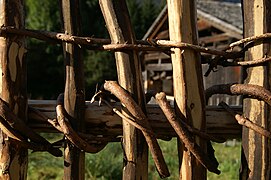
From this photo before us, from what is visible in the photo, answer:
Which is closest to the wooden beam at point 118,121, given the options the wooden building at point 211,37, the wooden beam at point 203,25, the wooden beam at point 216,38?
the wooden building at point 211,37

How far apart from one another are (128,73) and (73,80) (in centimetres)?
16

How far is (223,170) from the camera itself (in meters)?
5.00

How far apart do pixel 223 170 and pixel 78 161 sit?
4010 mm

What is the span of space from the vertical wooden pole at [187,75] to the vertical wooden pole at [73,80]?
263 millimetres

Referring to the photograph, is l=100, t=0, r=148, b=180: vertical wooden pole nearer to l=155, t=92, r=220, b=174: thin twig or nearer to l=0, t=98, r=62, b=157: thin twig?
l=155, t=92, r=220, b=174: thin twig

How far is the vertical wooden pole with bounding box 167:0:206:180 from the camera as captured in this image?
1.11 m

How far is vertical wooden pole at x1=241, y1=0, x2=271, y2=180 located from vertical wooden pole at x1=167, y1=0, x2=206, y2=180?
0.39 feet

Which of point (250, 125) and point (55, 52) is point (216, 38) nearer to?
point (250, 125)

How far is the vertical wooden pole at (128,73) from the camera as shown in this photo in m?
1.15

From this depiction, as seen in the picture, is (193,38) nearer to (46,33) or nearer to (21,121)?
(46,33)

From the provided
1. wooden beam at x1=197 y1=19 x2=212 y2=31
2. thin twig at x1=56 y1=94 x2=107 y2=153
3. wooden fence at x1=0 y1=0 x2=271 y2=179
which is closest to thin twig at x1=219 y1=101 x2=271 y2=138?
wooden fence at x1=0 y1=0 x2=271 y2=179

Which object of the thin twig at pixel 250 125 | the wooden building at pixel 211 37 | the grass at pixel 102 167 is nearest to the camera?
the thin twig at pixel 250 125

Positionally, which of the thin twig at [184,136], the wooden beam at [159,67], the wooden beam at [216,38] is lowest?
the thin twig at [184,136]

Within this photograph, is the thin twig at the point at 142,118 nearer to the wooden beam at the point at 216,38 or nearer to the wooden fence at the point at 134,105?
the wooden fence at the point at 134,105
